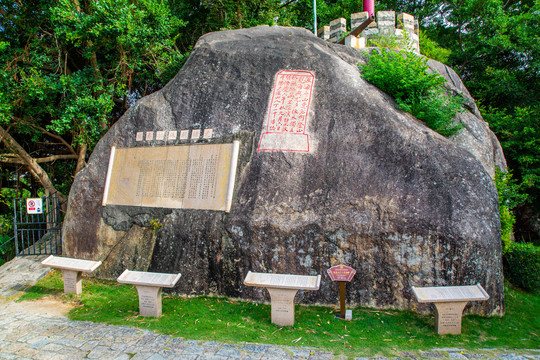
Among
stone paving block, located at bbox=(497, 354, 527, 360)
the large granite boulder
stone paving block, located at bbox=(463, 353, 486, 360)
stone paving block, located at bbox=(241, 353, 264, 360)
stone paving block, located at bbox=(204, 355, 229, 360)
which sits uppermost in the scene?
the large granite boulder

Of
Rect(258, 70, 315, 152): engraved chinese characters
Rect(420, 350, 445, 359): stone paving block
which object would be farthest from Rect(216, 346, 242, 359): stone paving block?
Rect(258, 70, 315, 152): engraved chinese characters

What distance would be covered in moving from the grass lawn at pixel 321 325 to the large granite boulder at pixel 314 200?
0.86 feet

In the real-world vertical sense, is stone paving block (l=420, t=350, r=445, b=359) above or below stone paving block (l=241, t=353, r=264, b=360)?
below

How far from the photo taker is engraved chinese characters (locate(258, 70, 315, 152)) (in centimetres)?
625

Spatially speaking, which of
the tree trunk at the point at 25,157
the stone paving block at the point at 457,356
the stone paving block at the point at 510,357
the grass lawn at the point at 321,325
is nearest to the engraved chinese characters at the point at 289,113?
the grass lawn at the point at 321,325

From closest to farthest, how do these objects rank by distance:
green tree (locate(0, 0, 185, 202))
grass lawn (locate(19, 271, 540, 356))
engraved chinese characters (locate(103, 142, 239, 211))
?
grass lawn (locate(19, 271, 540, 356))
engraved chinese characters (locate(103, 142, 239, 211))
green tree (locate(0, 0, 185, 202))

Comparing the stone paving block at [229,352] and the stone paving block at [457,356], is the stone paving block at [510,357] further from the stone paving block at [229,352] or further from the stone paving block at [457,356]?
the stone paving block at [229,352]

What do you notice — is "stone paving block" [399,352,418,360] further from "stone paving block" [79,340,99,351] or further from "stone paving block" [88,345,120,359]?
"stone paving block" [79,340,99,351]

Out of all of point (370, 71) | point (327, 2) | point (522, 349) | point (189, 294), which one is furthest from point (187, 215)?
point (327, 2)

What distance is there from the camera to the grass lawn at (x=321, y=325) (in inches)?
173

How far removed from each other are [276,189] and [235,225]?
94 cm

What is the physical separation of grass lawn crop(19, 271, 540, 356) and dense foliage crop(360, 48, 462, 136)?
3.49m

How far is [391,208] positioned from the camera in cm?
536

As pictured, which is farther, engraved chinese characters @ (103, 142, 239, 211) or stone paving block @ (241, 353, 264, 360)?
engraved chinese characters @ (103, 142, 239, 211)
